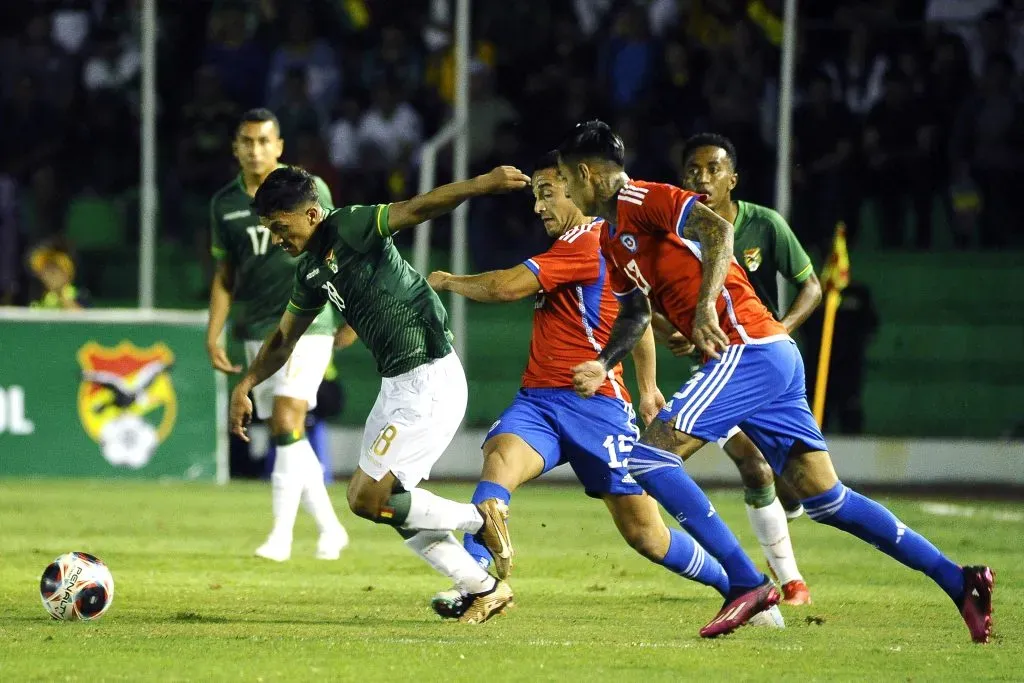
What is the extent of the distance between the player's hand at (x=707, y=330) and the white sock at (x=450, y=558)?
1.41 m

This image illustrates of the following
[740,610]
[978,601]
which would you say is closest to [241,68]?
[740,610]

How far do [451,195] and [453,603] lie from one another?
178cm

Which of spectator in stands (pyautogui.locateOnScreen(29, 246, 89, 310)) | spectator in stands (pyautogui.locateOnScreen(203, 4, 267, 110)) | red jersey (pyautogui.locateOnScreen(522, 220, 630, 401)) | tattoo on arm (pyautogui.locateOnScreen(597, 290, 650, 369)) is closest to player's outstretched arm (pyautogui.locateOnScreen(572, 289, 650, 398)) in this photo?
tattoo on arm (pyautogui.locateOnScreen(597, 290, 650, 369))

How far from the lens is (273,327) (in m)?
10.4

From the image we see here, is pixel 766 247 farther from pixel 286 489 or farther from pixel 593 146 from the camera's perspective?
pixel 286 489

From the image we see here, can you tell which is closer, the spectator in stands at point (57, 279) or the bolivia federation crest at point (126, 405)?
the bolivia federation crest at point (126, 405)

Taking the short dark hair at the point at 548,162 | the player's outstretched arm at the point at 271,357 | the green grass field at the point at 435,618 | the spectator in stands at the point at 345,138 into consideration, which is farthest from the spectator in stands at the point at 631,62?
the player's outstretched arm at the point at 271,357

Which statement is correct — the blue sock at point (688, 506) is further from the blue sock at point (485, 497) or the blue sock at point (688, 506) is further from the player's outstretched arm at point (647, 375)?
the player's outstretched arm at point (647, 375)

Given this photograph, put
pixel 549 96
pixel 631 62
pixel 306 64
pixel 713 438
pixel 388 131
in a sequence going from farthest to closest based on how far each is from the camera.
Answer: pixel 306 64 → pixel 388 131 → pixel 549 96 → pixel 631 62 → pixel 713 438

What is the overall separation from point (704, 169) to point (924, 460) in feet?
31.7

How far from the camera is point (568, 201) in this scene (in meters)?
7.95

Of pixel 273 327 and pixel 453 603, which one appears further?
pixel 273 327

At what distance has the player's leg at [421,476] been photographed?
7.21 meters

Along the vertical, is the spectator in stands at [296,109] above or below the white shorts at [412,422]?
below
